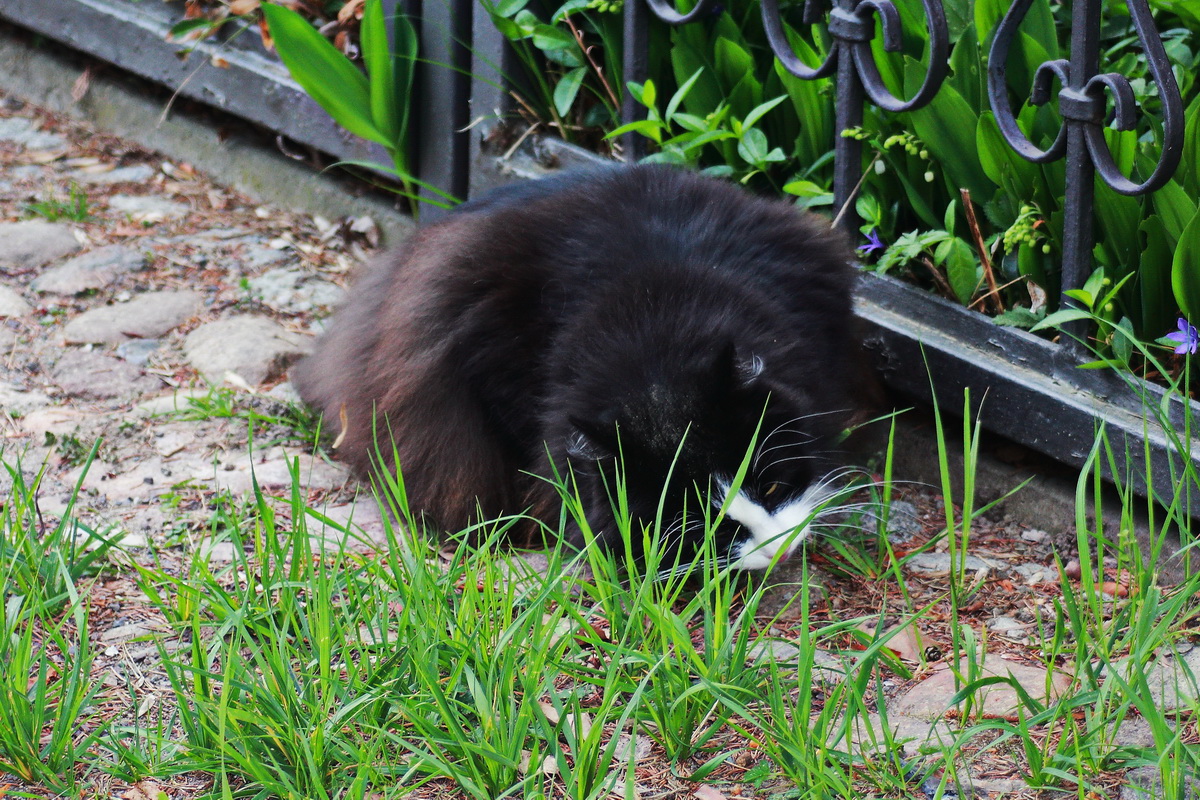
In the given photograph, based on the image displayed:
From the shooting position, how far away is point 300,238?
14.1ft

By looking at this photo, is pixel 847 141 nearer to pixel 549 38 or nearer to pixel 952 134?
pixel 952 134

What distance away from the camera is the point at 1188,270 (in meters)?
2.28

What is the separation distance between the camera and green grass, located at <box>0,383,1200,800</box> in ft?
5.63

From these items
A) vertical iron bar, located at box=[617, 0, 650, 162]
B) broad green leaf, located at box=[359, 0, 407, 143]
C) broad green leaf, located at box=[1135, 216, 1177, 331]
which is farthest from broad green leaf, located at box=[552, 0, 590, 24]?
broad green leaf, located at box=[1135, 216, 1177, 331]

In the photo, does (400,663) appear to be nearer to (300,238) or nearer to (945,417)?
(945,417)

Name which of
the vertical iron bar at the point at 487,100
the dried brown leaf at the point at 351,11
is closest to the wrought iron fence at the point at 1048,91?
the vertical iron bar at the point at 487,100

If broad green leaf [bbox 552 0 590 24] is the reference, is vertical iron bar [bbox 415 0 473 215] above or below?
below

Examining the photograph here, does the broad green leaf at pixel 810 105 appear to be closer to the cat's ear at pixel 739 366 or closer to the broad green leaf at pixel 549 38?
the broad green leaf at pixel 549 38

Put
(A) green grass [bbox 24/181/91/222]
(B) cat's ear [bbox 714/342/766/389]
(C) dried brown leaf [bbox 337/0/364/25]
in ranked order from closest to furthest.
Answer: (B) cat's ear [bbox 714/342/766/389], (C) dried brown leaf [bbox 337/0/364/25], (A) green grass [bbox 24/181/91/222]

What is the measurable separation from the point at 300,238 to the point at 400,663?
2720mm

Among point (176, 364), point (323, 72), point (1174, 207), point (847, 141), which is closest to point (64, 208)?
point (176, 364)

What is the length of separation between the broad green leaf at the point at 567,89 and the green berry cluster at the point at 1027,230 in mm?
1378

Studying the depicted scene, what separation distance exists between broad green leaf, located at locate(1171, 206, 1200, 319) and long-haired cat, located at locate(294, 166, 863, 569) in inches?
26.9

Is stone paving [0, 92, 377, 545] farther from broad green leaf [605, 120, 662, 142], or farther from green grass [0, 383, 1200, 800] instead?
broad green leaf [605, 120, 662, 142]
